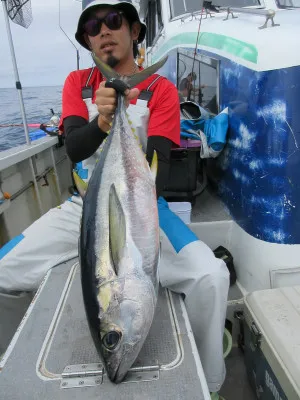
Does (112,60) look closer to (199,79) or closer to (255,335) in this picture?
(199,79)

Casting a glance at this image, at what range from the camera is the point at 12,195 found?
3406 millimetres

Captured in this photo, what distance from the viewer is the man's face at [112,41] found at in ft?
6.72

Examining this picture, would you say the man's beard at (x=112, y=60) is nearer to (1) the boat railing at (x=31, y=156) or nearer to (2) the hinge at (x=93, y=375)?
(1) the boat railing at (x=31, y=156)

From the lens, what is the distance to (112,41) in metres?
2.10

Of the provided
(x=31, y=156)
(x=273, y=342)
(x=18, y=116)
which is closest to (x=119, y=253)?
(x=273, y=342)

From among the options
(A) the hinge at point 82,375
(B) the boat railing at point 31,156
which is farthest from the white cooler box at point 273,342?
(B) the boat railing at point 31,156

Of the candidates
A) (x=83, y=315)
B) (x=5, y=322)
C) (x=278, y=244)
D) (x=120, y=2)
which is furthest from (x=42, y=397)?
(x=120, y=2)

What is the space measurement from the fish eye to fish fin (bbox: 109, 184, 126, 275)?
223 mm

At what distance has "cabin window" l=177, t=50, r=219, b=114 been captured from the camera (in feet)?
10.3

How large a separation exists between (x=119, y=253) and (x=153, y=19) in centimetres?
532

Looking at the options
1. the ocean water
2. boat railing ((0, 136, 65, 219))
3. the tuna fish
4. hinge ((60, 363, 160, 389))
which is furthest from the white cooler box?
the ocean water

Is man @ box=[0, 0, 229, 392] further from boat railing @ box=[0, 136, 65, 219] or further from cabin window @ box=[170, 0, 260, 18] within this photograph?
cabin window @ box=[170, 0, 260, 18]

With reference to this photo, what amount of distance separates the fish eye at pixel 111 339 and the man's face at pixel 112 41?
1.75 m

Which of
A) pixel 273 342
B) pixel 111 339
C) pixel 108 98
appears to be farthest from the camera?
pixel 273 342
